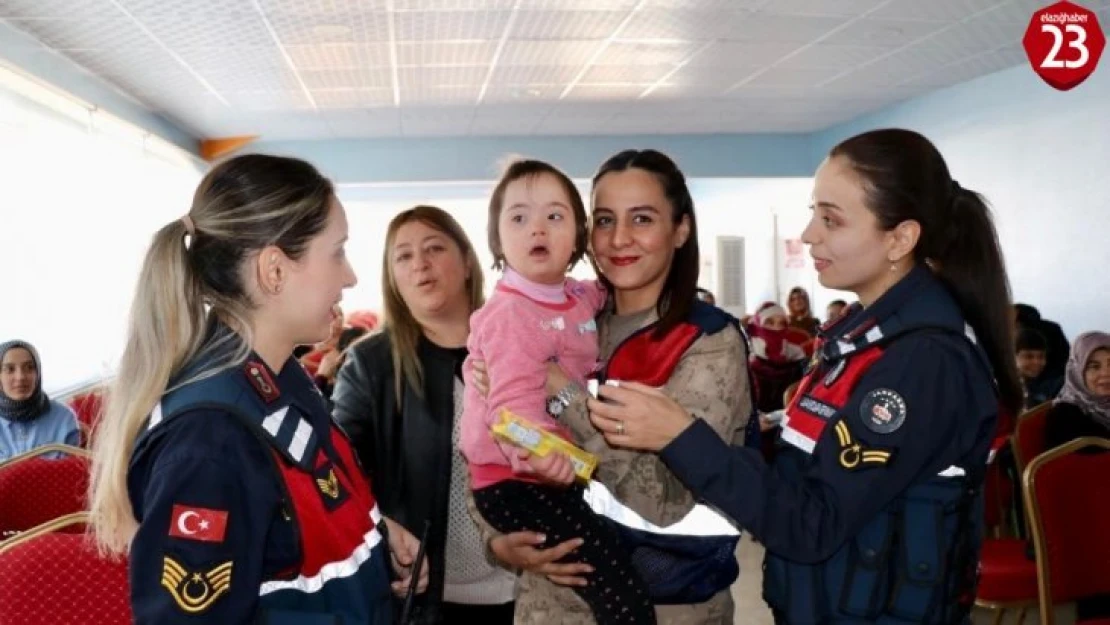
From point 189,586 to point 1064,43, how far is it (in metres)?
6.94

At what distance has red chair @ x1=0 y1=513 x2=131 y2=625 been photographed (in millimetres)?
1606

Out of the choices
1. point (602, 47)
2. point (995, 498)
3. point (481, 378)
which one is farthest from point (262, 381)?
point (602, 47)

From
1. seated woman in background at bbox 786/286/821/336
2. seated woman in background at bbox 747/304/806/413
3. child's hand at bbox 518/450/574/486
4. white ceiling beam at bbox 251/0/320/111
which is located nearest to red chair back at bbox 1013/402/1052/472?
seated woman in background at bbox 747/304/806/413

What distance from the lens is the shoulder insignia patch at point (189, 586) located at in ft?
3.34

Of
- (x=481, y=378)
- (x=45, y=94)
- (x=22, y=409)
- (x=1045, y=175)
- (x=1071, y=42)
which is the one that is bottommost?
(x=22, y=409)

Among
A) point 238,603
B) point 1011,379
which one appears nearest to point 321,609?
point 238,603

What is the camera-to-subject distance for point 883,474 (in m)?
1.29

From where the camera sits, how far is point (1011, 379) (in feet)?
4.76

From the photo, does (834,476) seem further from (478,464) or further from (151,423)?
(151,423)

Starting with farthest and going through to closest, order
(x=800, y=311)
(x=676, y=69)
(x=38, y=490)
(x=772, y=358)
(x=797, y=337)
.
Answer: (x=800, y=311)
(x=797, y=337)
(x=772, y=358)
(x=676, y=69)
(x=38, y=490)

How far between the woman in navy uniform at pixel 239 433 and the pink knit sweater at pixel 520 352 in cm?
32

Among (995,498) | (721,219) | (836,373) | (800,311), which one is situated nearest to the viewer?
(836,373)

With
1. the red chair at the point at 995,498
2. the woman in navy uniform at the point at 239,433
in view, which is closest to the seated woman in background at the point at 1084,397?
the red chair at the point at 995,498

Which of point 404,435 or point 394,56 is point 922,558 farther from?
point 394,56
